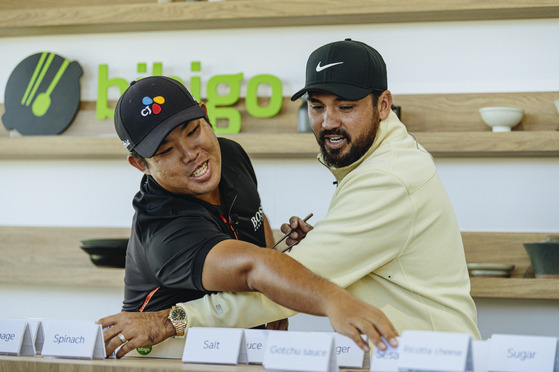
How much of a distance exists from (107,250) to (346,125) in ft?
5.70

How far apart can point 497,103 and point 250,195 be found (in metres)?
1.61

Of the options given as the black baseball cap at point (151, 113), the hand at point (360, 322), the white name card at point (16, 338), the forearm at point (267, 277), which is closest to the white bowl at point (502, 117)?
the black baseball cap at point (151, 113)

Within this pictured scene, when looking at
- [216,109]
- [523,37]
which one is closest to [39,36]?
[216,109]

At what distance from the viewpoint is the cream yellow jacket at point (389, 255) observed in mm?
1654

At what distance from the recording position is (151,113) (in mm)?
1742

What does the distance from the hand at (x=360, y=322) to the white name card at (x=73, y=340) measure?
48 cm

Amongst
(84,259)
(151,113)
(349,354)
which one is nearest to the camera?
(349,354)

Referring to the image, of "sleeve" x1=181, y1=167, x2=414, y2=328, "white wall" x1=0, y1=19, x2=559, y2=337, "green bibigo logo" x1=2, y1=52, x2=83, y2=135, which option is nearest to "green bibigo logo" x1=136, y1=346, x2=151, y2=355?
"sleeve" x1=181, y1=167, x2=414, y2=328

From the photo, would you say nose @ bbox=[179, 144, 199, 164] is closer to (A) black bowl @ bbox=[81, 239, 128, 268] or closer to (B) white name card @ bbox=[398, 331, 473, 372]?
(B) white name card @ bbox=[398, 331, 473, 372]

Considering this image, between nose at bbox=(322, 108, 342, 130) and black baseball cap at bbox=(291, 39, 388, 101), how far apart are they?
0.27ft

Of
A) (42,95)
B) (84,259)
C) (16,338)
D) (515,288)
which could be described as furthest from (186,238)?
(42,95)

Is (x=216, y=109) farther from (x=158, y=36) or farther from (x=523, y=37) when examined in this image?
(x=523, y=37)

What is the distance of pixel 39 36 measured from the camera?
3801 mm

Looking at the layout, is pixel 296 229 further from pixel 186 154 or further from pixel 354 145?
pixel 186 154
